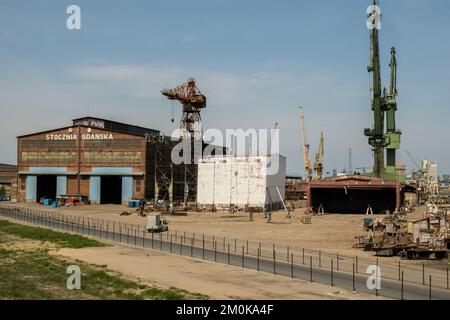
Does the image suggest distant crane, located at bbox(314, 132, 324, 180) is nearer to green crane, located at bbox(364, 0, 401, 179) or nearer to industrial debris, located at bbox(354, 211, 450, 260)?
green crane, located at bbox(364, 0, 401, 179)

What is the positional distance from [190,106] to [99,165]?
23.8 metres

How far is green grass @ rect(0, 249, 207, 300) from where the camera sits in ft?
92.2

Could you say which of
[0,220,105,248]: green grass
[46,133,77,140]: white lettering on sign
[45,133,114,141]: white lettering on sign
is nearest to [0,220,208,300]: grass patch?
[0,220,105,248]: green grass

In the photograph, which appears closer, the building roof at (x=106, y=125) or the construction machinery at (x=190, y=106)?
the construction machinery at (x=190, y=106)

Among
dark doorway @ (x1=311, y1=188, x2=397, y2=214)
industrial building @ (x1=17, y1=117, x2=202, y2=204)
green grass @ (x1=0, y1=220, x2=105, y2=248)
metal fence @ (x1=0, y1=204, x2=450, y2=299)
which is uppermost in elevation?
industrial building @ (x1=17, y1=117, x2=202, y2=204)

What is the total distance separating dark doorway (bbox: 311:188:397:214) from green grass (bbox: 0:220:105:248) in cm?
5825

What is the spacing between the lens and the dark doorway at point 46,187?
122 metres

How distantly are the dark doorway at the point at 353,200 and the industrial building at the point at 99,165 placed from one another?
1114 inches

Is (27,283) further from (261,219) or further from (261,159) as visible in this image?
(261,159)

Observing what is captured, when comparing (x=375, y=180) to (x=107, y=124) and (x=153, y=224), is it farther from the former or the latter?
(x=107, y=124)

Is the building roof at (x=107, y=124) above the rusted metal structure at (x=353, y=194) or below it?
above

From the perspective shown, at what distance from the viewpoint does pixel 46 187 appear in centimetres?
12512

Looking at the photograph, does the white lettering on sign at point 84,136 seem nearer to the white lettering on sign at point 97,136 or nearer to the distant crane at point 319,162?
the white lettering on sign at point 97,136

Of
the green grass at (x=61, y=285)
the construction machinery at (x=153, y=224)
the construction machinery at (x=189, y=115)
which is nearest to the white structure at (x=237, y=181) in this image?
the construction machinery at (x=189, y=115)
